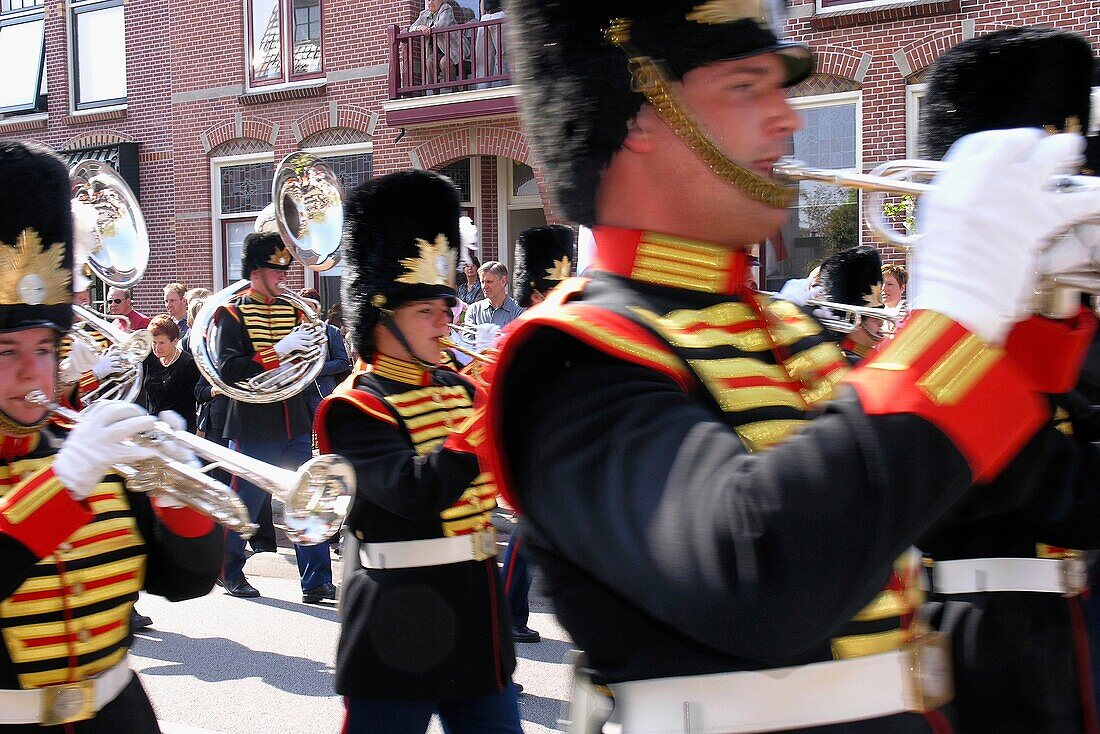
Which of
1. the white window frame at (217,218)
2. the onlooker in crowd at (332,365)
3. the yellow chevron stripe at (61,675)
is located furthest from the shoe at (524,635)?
the white window frame at (217,218)

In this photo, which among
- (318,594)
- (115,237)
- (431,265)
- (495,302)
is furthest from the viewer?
(495,302)

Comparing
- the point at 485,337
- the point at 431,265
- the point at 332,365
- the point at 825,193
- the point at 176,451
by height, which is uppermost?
the point at 825,193

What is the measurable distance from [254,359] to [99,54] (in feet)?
39.0

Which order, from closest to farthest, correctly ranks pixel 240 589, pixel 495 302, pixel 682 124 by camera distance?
pixel 682 124
pixel 240 589
pixel 495 302

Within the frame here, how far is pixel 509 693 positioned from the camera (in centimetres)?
359

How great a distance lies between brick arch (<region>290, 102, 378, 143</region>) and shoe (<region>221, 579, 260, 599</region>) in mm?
8382

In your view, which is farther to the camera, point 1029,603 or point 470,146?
point 470,146

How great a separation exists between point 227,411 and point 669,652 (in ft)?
24.6

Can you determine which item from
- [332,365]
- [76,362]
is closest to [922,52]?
[332,365]

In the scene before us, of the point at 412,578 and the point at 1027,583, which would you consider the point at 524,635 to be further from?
the point at 1027,583

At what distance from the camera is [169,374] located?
9.72 metres

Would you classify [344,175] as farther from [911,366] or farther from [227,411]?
[911,366]

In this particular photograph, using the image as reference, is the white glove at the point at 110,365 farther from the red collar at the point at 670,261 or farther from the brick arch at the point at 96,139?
the brick arch at the point at 96,139

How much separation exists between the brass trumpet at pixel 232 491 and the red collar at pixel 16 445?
88 millimetres
